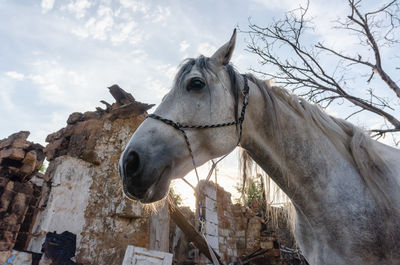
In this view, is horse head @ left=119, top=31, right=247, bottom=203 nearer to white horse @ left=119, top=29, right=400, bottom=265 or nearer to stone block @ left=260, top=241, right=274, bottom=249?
white horse @ left=119, top=29, right=400, bottom=265

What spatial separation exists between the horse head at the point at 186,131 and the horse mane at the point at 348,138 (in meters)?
0.32

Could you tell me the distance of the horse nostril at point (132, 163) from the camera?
57.7 inches

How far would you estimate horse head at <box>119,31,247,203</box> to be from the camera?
1.48 metres

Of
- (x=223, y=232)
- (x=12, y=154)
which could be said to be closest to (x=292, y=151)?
(x=12, y=154)

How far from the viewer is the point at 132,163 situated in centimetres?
148

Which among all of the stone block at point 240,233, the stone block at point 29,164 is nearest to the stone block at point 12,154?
the stone block at point 29,164

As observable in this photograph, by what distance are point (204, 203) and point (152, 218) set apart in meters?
4.45

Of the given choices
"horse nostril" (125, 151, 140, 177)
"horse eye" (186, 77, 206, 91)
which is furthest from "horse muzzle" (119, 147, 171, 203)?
"horse eye" (186, 77, 206, 91)

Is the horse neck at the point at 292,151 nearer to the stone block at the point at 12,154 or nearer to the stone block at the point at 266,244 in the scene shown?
the stone block at the point at 12,154

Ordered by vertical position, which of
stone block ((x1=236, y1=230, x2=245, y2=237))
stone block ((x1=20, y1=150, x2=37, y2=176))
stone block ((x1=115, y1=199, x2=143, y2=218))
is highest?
stone block ((x1=20, y1=150, x2=37, y2=176))

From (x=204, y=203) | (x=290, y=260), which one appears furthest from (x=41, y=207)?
(x=290, y=260)

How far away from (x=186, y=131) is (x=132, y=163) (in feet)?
1.32

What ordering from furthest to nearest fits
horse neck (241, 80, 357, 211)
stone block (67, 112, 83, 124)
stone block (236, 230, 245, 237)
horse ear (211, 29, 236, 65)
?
1. stone block (236, 230, 245, 237)
2. stone block (67, 112, 83, 124)
3. horse ear (211, 29, 236, 65)
4. horse neck (241, 80, 357, 211)

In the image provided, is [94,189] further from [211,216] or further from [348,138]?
[211,216]
